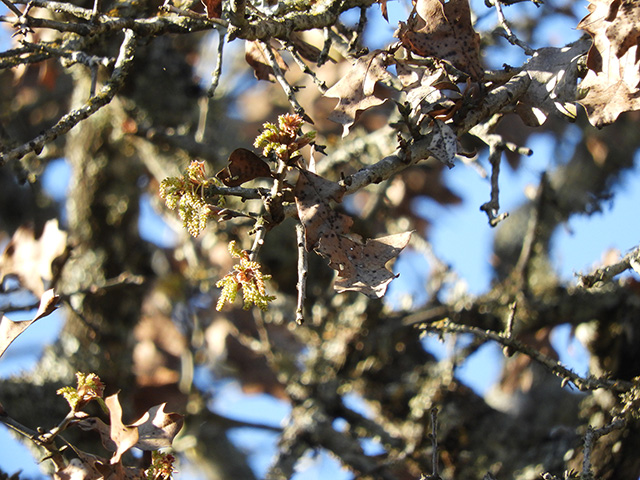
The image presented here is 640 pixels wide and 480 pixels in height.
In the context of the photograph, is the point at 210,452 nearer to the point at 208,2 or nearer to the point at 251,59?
the point at 251,59

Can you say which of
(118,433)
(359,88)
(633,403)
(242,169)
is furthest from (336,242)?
(633,403)

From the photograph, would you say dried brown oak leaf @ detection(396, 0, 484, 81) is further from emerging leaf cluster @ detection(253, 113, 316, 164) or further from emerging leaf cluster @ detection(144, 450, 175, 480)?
emerging leaf cluster @ detection(144, 450, 175, 480)

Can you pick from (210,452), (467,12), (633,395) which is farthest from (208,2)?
(210,452)

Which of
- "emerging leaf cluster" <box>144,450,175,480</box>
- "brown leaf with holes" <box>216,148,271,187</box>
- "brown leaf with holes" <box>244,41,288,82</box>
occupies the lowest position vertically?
"emerging leaf cluster" <box>144,450,175,480</box>

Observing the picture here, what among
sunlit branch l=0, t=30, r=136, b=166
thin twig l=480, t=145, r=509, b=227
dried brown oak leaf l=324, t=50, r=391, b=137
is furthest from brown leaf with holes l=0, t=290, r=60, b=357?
thin twig l=480, t=145, r=509, b=227

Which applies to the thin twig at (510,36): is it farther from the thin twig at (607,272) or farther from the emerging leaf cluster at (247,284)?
the emerging leaf cluster at (247,284)

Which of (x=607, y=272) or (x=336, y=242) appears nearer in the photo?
(x=336, y=242)

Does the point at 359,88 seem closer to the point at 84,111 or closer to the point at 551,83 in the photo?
the point at 551,83
